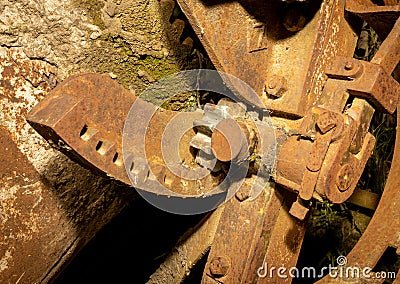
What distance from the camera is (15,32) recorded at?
3.99 ft

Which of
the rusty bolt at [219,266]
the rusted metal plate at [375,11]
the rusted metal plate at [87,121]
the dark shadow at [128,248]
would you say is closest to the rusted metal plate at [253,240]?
the rusty bolt at [219,266]

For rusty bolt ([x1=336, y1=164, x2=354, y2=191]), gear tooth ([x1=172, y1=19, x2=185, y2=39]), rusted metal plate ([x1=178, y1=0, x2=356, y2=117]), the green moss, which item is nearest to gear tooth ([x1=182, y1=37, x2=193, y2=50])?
gear tooth ([x1=172, y1=19, x2=185, y2=39])

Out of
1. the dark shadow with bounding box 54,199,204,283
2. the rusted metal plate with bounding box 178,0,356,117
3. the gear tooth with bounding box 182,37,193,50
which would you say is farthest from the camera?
the dark shadow with bounding box 54,199,204,283

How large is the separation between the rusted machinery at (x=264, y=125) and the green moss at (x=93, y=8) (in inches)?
14.2

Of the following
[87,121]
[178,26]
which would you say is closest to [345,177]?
[87,121]

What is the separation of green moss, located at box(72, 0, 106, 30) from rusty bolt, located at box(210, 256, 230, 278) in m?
0.76

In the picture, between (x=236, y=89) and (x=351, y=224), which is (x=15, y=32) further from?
(x=351, y=224)

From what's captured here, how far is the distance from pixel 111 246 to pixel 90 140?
70.5 inches

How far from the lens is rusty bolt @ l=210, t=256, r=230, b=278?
1233 millimetres

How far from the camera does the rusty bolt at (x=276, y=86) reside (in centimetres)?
115

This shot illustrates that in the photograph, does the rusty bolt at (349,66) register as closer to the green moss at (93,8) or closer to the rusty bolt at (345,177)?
the rusty bolt at (345,177)

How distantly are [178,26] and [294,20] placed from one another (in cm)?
47

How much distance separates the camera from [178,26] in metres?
1.48

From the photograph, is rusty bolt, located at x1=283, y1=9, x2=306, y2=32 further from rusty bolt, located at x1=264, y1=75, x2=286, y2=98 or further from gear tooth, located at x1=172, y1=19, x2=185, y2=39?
gear tooth, located at x1=172, y1=19, x2=185, y2=39
